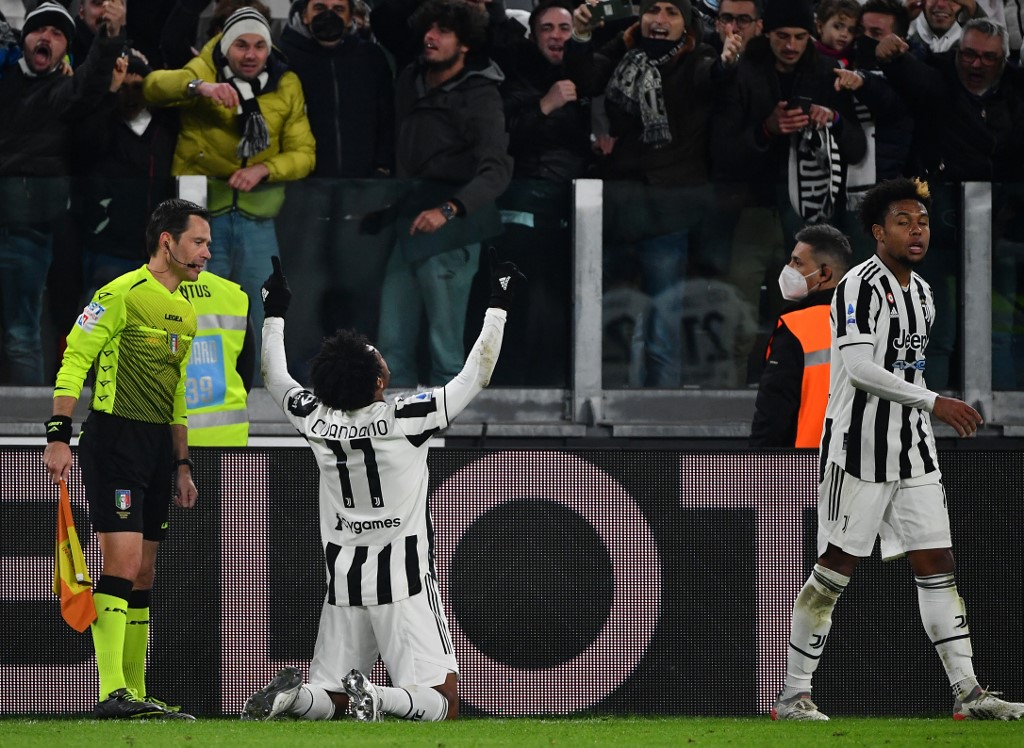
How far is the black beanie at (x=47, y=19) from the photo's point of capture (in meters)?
8.70

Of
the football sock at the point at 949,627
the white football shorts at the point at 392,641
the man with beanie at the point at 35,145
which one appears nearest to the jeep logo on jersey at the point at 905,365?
the football sock at the point at 949,627

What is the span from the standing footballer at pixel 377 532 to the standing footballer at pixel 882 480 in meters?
1.45

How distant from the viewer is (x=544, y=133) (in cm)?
931

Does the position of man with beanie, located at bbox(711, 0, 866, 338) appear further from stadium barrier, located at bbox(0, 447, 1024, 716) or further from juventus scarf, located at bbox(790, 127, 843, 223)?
stadium barrier, located at bbox(0, 447, 1024, 716)

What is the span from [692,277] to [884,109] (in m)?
1.54

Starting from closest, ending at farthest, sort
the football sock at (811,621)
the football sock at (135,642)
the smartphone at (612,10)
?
the football sock at (811,621), the football sock at (135,642), the smartphone at (612,10)

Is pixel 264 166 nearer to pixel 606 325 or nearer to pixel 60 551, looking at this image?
pixel 606 325

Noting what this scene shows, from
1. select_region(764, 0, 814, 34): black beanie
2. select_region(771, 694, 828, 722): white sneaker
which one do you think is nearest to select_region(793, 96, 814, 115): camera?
select_region(764, 0, 814, 34): black beanie

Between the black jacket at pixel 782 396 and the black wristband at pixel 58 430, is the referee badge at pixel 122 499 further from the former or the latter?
the black jacket at pixel 782 396

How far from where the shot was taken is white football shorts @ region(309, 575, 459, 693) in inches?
237

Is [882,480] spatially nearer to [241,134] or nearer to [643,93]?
[643,93]

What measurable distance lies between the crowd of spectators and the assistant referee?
1.92 metres

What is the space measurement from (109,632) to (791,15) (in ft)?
17.4

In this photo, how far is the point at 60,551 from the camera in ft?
21.0
